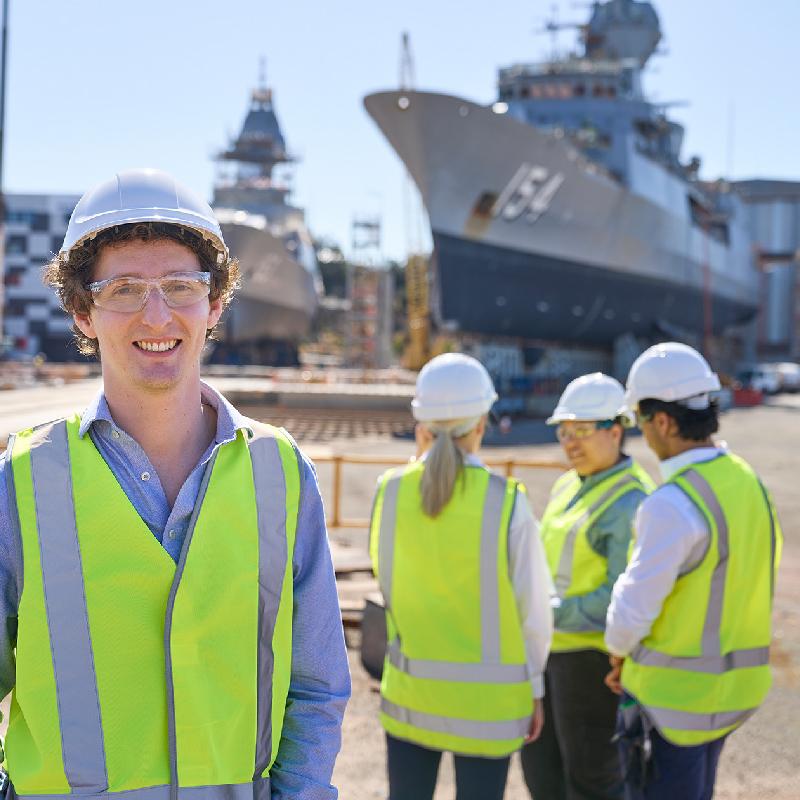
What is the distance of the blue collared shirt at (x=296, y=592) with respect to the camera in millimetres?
1473

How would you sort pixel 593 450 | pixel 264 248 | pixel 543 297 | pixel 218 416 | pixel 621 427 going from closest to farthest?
pixel 218 416 < pixel 593 450 < pixel 621 427 < pixel 543 297 < pixel 264 248

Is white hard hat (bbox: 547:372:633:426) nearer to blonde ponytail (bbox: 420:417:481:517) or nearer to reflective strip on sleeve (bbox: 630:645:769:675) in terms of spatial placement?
blonde ponytail (bbox: 420:417:481:517)

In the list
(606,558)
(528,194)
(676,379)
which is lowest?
(606,558)

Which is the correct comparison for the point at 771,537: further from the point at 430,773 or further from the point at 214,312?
the point at 214,312

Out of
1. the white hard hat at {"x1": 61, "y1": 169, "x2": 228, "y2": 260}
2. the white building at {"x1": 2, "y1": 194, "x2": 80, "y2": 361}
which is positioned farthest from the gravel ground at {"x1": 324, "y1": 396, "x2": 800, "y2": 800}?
the white building at {"x1": 2, "y1": 194, "x2": 80, "y2": 361}

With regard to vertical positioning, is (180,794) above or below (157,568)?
below

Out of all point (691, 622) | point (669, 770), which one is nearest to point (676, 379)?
point (691, 622)

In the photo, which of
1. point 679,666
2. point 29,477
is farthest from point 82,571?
point 679,666

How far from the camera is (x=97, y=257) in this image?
5.23 feet

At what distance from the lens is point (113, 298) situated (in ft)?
5.15

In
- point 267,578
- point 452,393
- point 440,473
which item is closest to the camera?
point 267,578

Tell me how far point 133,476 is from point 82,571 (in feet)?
0.56

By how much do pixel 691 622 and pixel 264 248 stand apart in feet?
133

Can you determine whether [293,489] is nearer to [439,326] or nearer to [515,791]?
[515,791]
